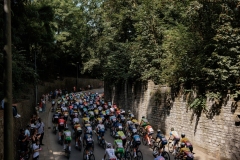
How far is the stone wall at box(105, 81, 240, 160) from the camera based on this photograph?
14.0 m

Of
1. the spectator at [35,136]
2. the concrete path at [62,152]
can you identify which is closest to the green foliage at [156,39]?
the spectator at [35,136]

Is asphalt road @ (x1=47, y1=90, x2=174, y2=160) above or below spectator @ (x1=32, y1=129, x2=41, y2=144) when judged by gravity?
below

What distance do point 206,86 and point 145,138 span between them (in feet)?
17.9

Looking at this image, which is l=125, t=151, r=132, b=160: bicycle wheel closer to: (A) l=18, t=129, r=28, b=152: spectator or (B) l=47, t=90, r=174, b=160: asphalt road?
(B) l=47, t=90, r=174, b=160: asphalt road

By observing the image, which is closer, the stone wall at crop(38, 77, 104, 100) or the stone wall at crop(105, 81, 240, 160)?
the stone wall at crop(105, 81, 240, 160)

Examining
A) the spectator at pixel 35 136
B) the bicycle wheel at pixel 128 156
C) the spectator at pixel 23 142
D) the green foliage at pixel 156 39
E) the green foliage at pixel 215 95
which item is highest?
the green foliage at pixel 156 39

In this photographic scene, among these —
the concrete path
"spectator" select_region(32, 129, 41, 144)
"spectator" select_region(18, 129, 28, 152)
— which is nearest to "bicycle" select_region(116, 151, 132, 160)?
the concrete path

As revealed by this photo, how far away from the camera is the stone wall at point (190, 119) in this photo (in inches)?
550

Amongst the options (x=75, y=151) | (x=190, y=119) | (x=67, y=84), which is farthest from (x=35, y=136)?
(x=67, y=84)

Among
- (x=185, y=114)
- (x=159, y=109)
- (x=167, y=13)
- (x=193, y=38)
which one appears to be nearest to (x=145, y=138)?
(x=185, y=114)

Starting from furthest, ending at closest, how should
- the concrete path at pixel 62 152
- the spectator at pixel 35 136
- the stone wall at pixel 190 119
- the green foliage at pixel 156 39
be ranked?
the spectator at pixel 35 136
the concrete path at pixel 62 152
the green foliage at pixel 156 39
the stone wall at pixel 190 119

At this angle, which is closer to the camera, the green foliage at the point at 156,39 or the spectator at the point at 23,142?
the spectator at the point at 23,142

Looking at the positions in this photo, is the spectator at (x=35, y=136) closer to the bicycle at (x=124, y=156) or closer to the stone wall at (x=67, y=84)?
the bicycle at (x=124, y=156)

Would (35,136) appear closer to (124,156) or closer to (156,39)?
(124,156)
